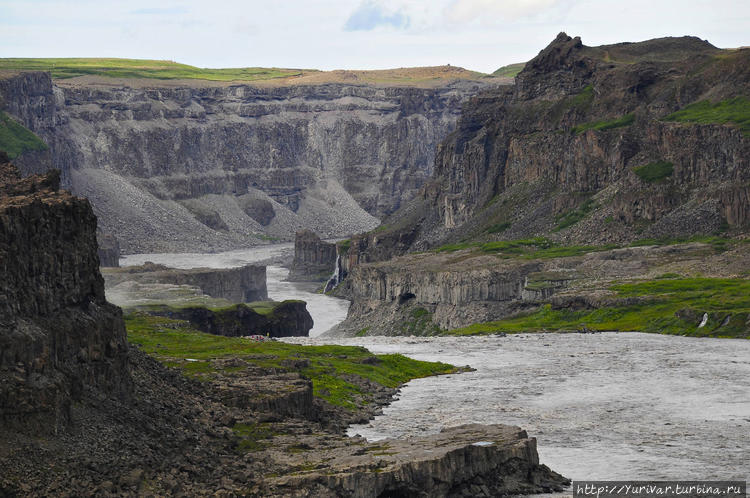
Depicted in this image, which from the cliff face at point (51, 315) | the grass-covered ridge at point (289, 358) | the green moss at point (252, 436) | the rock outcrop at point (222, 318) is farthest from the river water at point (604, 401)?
the rock outcrop at point (222, 318)

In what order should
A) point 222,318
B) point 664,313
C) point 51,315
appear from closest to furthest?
point 51,315 → point 664,313 → point 222,318

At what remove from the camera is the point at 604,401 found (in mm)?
109688

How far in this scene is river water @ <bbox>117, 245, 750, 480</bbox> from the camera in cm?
8462

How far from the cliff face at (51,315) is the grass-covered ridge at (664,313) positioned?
8851 cm

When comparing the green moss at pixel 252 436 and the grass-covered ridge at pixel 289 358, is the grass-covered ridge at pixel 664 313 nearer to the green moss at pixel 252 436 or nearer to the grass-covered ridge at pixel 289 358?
the grass-covered ridge at pixel 289 358

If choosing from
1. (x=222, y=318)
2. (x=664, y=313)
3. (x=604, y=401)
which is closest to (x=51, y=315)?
(x=604, y=401)

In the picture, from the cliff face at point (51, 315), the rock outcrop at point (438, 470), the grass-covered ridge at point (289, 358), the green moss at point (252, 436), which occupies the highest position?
the cliff face at point (51, 315)

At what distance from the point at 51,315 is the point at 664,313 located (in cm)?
10514

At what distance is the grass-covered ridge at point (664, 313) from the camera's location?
14950 cm

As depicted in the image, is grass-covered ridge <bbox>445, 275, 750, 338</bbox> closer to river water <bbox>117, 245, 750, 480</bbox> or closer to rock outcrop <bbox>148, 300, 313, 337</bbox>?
river water <bbox>117, 245, 750, 480</bbox>

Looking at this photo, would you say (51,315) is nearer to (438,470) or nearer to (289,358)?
(438,470)

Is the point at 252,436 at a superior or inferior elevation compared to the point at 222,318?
superior

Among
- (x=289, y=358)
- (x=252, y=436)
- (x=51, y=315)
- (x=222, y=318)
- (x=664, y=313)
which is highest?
(x=51, y=315)

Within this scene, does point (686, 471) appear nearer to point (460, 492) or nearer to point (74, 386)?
point (460, 492)
